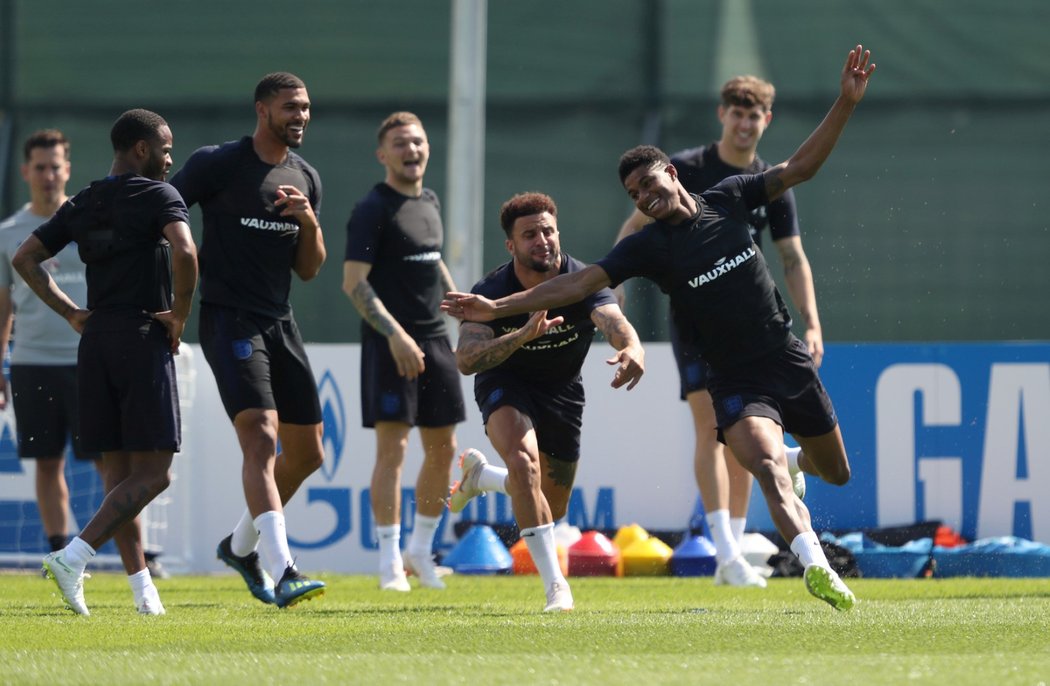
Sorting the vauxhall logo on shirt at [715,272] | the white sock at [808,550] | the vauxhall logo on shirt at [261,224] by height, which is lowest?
the white sock at [808,550]

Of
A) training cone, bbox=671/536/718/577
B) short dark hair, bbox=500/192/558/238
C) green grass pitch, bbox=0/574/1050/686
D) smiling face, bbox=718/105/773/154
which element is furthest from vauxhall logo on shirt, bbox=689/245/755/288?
training cone, bbox=671/536/718/577

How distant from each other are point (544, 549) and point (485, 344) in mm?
950

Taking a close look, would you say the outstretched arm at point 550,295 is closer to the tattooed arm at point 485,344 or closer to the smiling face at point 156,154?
the tattooed arm at point 485,344

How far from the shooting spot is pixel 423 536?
975 centimetres

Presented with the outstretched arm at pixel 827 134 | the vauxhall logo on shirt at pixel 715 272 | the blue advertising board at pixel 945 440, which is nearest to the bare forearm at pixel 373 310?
the vauxhall logo on shirt at pixel 715 272

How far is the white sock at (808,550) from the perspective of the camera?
696cm

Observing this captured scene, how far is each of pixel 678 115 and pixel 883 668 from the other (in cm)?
1152

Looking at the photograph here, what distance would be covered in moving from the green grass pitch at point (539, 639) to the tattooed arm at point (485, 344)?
1067mm

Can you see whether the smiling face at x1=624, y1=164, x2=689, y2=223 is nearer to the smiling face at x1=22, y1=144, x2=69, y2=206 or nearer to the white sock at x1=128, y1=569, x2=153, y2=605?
the white sock at x1=128, y1=569, x2=153, y2=605

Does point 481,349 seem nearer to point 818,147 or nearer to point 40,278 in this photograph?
point 818,147

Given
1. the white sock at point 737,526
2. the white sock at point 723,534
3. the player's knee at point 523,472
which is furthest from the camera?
the white sock at point 737,526

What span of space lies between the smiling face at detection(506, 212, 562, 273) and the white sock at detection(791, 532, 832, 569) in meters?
1.69

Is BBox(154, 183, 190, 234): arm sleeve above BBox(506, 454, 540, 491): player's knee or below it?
above

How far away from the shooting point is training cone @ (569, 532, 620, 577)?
10.9m
